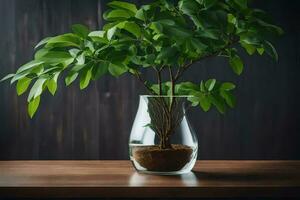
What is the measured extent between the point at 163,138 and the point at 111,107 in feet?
1.50

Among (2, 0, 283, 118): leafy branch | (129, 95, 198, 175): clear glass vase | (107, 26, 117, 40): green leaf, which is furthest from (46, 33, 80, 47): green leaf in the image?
(129, 95, 198, 175): clear glass vase

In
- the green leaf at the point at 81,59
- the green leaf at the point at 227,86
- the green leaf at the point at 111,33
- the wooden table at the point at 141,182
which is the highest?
the green leaf at the point at 111,33

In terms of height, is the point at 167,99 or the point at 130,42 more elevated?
the point at 130,42

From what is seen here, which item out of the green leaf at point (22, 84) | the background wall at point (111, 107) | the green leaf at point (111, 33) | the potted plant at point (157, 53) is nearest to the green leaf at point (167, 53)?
the potted plant at point (157, 53)

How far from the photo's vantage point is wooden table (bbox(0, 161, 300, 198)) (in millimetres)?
1221

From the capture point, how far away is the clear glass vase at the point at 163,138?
4.51ft

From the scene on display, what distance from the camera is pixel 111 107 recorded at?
5.94 ft

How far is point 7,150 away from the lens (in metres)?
1.83

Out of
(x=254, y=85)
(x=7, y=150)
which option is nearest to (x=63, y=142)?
(x=7, y=150)

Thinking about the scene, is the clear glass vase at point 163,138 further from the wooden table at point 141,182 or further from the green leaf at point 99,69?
the green leaf at point 99,69

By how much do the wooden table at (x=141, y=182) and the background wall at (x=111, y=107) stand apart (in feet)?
0.93

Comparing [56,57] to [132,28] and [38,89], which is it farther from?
[132,28]

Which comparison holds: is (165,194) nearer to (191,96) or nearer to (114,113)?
(191,96)

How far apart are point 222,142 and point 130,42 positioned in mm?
618
